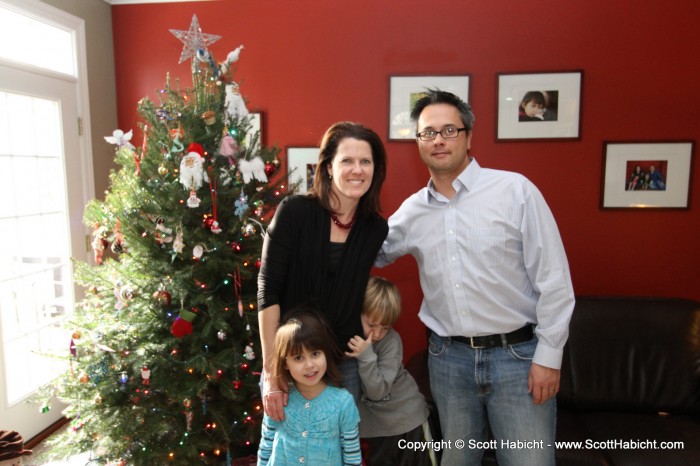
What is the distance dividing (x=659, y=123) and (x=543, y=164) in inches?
30.1

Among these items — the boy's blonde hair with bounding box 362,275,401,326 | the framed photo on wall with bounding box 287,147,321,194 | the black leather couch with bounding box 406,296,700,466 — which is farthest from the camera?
the framed photo on wall with bounding box 287,147,321,194

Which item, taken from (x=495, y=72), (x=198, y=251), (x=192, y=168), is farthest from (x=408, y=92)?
(x=198, y=251)

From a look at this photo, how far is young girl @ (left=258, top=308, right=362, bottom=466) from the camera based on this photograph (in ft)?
5.08

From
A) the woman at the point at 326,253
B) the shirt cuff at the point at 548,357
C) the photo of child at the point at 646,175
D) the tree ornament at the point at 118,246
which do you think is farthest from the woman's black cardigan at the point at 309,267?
the photo of child at the point at 646,175

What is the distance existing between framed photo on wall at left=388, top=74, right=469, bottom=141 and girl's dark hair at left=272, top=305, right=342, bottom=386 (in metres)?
2.00

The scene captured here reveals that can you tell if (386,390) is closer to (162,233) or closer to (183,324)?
(183,324)

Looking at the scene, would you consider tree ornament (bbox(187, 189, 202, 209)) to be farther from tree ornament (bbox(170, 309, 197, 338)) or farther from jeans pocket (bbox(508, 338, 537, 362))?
jeans pocket (bbox(508, 338, 537, 362))

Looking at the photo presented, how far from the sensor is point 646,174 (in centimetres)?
308

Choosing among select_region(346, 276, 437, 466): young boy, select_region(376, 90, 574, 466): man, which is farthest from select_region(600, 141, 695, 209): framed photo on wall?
select_region(346, 276, 437, 466): young boy

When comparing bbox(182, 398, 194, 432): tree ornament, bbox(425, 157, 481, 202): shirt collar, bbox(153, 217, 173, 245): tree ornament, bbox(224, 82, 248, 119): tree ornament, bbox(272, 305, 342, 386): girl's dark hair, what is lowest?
bbox(182, 398, 194, 432): tree ornament

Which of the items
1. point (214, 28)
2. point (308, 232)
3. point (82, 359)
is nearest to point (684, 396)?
point (308, 232)

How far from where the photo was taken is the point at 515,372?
1647mm

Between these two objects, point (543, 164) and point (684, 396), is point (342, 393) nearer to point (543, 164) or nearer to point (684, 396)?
point (684, 396)

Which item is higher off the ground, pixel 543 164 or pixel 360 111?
pixel 360 111
